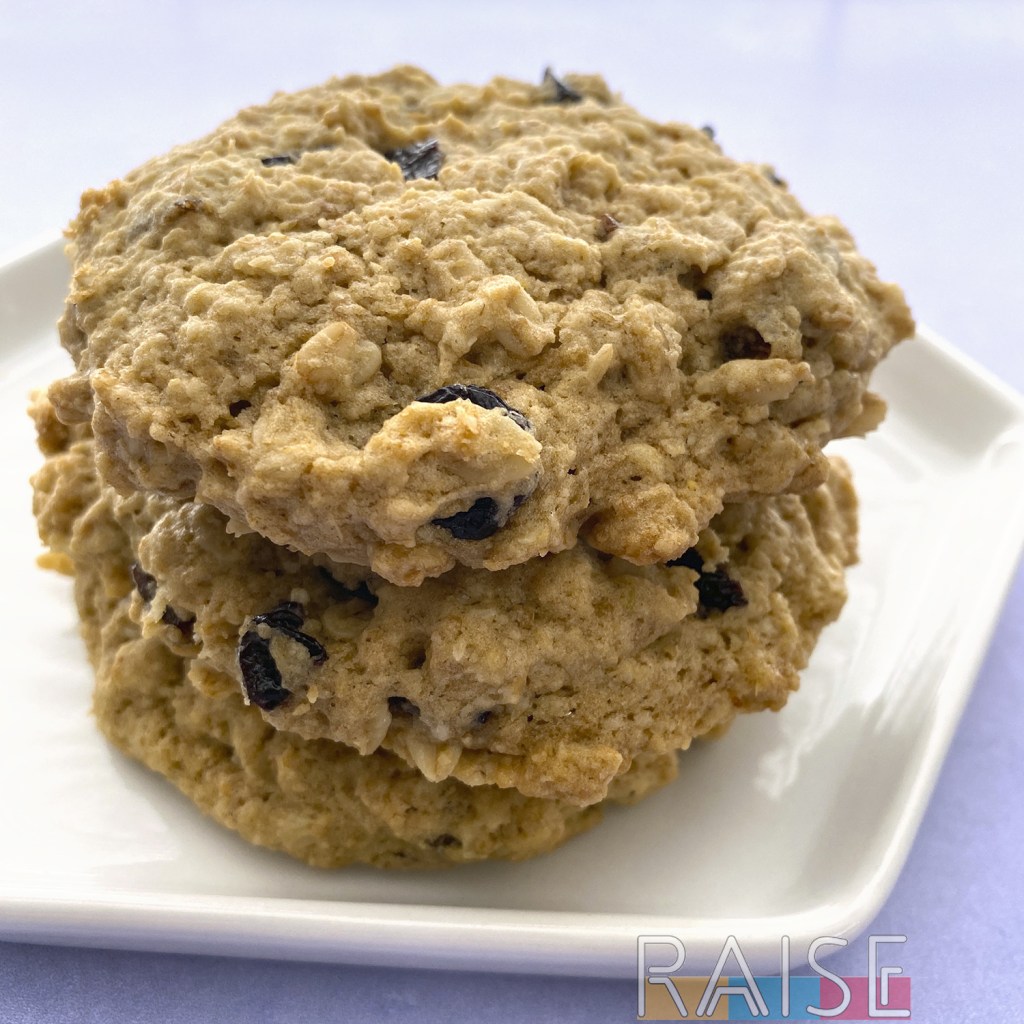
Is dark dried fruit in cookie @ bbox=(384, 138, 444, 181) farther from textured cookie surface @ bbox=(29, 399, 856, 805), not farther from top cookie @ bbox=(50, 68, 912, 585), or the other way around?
textured cookie surface @ bbox=(29, 399, 856, 805)

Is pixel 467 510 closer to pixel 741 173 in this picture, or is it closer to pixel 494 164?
pixel 494 164

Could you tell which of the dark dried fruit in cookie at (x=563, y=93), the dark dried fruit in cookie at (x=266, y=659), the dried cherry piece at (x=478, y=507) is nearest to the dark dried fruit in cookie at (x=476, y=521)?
the dried cherry piece at (x=478, y=507)

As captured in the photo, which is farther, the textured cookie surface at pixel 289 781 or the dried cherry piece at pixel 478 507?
the textured cookie surface at pixel 289 781

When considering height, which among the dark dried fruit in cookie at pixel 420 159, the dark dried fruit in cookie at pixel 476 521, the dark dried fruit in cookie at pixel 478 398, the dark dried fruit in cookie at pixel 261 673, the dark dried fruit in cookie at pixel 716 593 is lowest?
the dark dried fruit in cookie at pixel 261 673

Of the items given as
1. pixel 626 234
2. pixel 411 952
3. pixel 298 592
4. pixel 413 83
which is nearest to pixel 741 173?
pixel 626 234

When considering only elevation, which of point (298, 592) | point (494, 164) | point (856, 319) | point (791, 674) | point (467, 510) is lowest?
point (791, 674)

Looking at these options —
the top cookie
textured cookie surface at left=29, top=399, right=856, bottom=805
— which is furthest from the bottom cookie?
the top cookie

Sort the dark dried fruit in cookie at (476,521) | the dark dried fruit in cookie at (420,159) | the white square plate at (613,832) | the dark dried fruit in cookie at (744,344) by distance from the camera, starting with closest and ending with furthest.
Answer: the dark dried fruit in cookie at (476,521), the white square plate at (613,832), the dark dried fruit in cookie at (744,344), the dark dried fruit in cookie at (420,159)

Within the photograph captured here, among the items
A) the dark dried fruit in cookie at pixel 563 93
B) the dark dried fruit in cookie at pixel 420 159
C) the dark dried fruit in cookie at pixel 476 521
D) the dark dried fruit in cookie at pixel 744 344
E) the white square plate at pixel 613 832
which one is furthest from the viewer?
the dark dried fruit in cookie at pixel 563 93

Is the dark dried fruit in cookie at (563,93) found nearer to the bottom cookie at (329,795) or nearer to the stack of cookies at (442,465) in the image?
the stack of cookies at (442,465)
